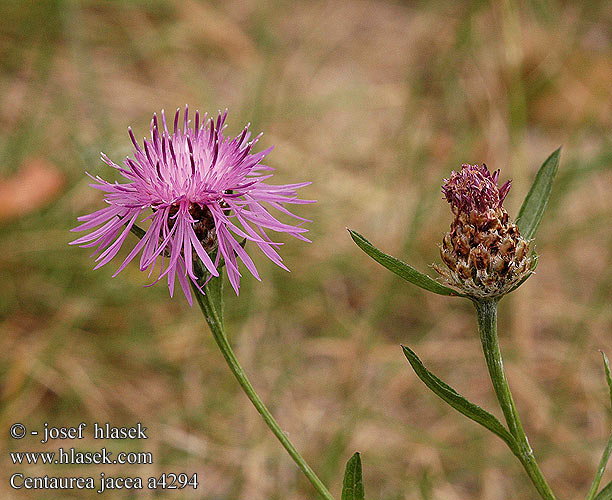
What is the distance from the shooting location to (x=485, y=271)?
648 mm

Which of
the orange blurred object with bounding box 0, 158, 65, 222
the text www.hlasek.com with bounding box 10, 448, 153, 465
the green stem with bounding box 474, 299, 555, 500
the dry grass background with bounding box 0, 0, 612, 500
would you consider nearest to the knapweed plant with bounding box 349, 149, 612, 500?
the green stem with bounding box 474, 299, 555, 500

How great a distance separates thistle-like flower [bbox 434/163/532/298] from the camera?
2.13ft

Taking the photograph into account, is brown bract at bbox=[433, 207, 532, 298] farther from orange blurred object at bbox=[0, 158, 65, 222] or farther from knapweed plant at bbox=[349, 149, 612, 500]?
orange blurred object at bbox=[0, 158, 65, 222]

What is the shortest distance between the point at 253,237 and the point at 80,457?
973mm

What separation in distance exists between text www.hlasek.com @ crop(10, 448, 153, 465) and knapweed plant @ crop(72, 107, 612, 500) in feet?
2.85

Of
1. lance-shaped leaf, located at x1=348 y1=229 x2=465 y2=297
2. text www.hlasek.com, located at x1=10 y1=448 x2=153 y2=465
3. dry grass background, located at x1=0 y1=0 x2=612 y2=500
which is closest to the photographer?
lance-shaped leaf, located at x1=348 y1=229 x2=465 y2=297

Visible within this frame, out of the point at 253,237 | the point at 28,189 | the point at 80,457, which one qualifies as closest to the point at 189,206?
the point at 253,237

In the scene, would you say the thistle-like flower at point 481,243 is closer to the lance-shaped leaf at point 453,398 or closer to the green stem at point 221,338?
the lance-shaped leaf at point 453,398

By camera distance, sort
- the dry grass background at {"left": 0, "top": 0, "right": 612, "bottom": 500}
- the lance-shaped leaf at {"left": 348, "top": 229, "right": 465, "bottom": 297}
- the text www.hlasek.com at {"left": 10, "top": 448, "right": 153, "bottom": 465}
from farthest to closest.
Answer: the dry grass background at {"left": 0, "top": 0, "right": 612, "bottom": 500} → the text www.hlasek.com at {"left": 10, "top": 448, "right": 153, "bottom": 465} → the lance-shaped leaf at {"left": 348, "top": 229, "right": 465, "bottom": 297}

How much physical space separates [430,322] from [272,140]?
0.79 meters

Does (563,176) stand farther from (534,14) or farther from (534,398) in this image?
(534,14)

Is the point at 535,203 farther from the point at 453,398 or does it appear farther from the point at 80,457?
the point at 80,457

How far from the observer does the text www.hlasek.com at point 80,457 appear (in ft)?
4.79

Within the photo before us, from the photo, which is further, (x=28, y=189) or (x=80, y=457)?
(x=28, y=189)
